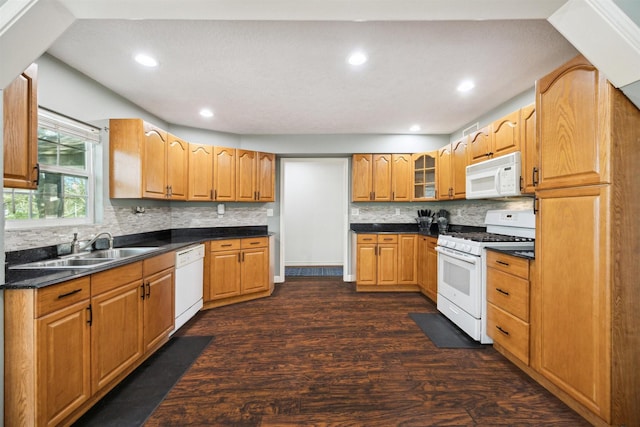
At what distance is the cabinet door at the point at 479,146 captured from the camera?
9.18ft

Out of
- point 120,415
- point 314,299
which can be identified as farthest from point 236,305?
point 120,415

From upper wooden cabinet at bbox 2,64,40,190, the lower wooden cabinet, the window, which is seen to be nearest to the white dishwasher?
the lower wooden cabinet

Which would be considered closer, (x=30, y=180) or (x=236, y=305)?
(x=30, y=180)

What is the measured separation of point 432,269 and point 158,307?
316 centimetres

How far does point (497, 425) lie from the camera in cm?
149

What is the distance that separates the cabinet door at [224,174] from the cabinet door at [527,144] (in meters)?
3.39

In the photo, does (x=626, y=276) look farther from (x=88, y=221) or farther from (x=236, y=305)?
(x=88, y=221)

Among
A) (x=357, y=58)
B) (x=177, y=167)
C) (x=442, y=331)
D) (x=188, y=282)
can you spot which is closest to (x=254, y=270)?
(x=188, y=282)

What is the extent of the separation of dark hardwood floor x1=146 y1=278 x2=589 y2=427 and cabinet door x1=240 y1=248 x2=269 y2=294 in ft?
2.22

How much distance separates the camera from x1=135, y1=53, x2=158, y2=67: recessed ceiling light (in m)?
2.02

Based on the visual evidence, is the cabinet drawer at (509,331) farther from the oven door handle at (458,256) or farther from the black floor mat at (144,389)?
the black floor mat at (144,389)

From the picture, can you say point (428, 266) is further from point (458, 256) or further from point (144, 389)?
point (144, 389)

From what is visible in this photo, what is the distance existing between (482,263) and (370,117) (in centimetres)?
218

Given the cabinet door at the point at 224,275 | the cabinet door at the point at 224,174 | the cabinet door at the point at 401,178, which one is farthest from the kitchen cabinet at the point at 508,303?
the cabinet door at the point at 224,174
